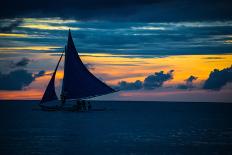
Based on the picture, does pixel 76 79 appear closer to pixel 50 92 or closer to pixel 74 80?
pixel 74 80

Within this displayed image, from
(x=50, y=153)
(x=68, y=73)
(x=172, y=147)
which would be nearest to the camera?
(x=50, y=153)

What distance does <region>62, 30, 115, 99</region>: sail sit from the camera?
306ft

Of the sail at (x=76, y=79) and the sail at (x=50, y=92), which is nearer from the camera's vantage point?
the sail at (x=50, y=92)

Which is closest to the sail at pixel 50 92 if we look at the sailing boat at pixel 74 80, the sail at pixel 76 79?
the sailing boat at pixel 74 80

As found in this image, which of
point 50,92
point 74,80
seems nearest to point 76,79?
point 74,80

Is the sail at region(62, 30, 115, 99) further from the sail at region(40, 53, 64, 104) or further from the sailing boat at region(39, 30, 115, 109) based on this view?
the sail at region(40, 53, 64, 104)

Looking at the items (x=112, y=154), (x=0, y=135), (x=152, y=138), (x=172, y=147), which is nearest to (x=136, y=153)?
(x=112, y=154)

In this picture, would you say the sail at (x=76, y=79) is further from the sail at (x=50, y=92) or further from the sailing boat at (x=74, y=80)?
the sail at (x=50, y=92)

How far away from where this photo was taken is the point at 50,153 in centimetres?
5078

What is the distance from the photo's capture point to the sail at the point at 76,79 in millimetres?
93250

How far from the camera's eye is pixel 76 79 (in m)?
93.6

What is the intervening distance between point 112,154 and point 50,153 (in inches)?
217

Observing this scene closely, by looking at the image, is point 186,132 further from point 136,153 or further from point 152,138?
point 136,153

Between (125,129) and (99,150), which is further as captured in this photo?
(125,129)
